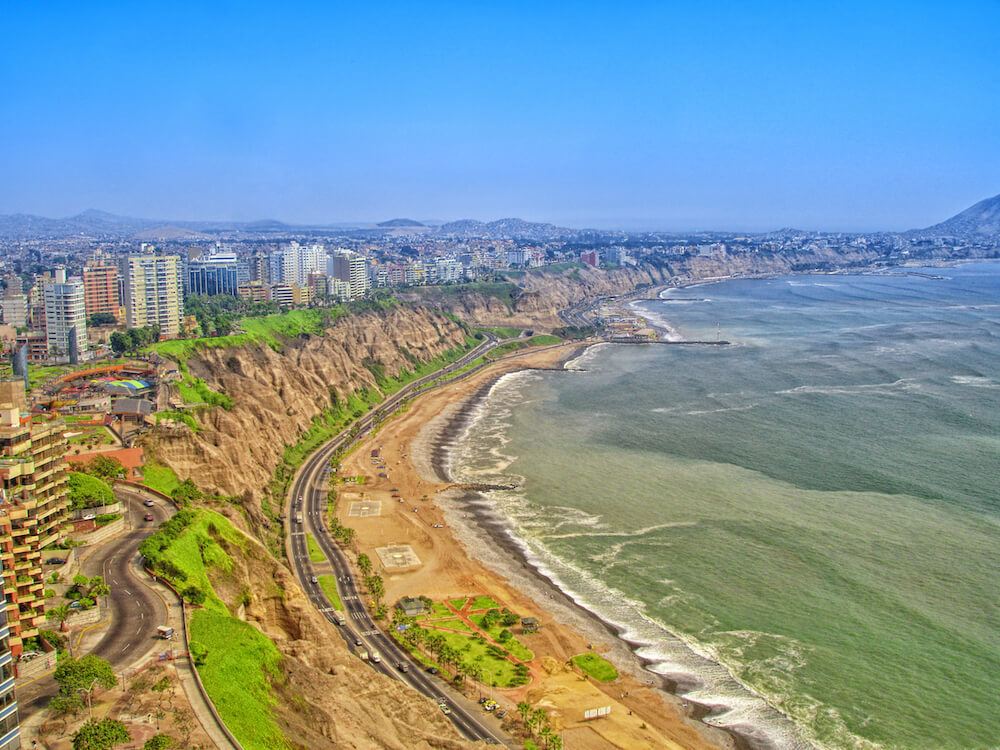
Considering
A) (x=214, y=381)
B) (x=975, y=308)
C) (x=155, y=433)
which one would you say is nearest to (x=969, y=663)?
(x=155, y=433)

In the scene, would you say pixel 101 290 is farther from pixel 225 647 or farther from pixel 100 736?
pixel 100 736

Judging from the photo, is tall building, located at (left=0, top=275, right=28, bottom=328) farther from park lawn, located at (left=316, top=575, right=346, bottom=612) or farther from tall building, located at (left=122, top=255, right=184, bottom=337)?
park lawn, located at (left=316, top=575, right=346, bottom=612)

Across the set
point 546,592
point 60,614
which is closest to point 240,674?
point 60,614

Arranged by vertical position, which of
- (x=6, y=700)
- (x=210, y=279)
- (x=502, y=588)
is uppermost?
(x=210, y=279)

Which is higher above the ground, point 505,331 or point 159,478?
point 505,331

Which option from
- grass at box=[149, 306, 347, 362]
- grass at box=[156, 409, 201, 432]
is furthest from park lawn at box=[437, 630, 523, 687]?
grass at box=[149, 306, 347, 362]

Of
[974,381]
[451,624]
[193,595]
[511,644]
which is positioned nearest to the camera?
[193,595]

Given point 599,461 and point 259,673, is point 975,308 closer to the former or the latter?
point 599,461
